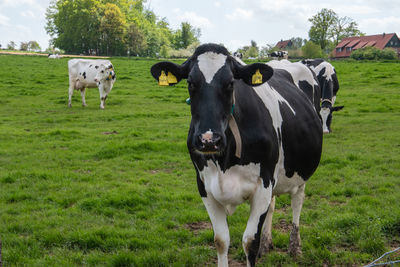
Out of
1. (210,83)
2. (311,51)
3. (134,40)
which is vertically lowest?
(210,83)

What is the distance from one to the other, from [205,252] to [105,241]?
4.07 ft

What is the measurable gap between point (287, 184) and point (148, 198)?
9.29 ft

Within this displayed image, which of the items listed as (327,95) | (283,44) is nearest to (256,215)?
(327,95)

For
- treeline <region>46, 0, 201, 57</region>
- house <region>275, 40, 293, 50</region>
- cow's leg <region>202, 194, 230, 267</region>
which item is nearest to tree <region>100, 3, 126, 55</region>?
treeline <region>46, 0, 201, 57</region>

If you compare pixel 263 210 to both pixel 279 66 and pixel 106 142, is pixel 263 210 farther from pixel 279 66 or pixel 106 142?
pixel 106 142

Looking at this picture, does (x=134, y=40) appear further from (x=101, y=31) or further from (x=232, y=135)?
(x=232, y=135)

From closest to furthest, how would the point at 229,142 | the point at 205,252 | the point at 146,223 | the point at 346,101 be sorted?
1. the point at 229,142
2. the point at 205,252
3. the point at 146,223
4. the point at 346,101

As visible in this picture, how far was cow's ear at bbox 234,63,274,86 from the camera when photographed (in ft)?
11.0

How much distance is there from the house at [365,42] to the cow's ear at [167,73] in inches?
3170

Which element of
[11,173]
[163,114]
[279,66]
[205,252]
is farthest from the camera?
[163,114]

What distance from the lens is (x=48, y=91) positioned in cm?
2166

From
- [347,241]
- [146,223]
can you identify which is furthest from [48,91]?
[347,241]

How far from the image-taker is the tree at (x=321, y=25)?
77000mm

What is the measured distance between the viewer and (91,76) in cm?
1859
